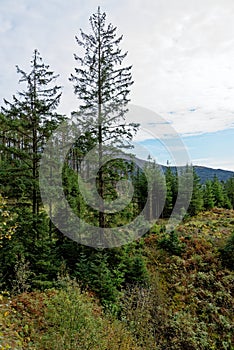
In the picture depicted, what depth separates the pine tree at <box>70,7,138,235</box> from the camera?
42.6 ft

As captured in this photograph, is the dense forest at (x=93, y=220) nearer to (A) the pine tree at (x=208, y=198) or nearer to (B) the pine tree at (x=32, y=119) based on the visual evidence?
(B) the pine tree at (x=32, y=119)

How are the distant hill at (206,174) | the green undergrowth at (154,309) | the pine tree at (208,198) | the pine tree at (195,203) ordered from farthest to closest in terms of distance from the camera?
the distant hill at (206,174) → the pine tree at (208,198) → the pine tree at (195,203) → the green undergrowth at (154,309)

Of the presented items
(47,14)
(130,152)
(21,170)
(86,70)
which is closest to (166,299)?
(130,152)

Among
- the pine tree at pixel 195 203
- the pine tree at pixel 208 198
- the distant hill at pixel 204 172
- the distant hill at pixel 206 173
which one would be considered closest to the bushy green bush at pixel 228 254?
the distant hill at pixel 204 172

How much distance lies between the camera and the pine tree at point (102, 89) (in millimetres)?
12977

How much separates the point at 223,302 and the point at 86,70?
13.2 m

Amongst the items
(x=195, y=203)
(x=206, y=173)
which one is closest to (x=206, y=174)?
(x=206, y=173)

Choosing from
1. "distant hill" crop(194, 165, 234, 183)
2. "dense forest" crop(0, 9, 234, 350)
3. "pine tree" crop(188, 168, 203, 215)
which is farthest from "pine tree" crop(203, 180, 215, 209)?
"dense forest" crop(0, 9, 234, 350)

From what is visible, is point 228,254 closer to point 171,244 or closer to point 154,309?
point 171,244

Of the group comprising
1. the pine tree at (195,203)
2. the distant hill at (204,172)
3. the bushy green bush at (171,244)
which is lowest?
the bushy green bush at (171,244)

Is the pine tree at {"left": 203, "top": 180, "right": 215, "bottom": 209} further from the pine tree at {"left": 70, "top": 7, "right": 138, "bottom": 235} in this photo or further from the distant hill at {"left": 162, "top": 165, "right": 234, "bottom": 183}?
the pine tree at {"left": 70, "top": 7, "right": 138, "bottom": 235}

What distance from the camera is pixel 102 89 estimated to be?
13.3 metres

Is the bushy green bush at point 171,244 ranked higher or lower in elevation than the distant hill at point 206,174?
lower

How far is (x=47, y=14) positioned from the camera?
34.5ft
